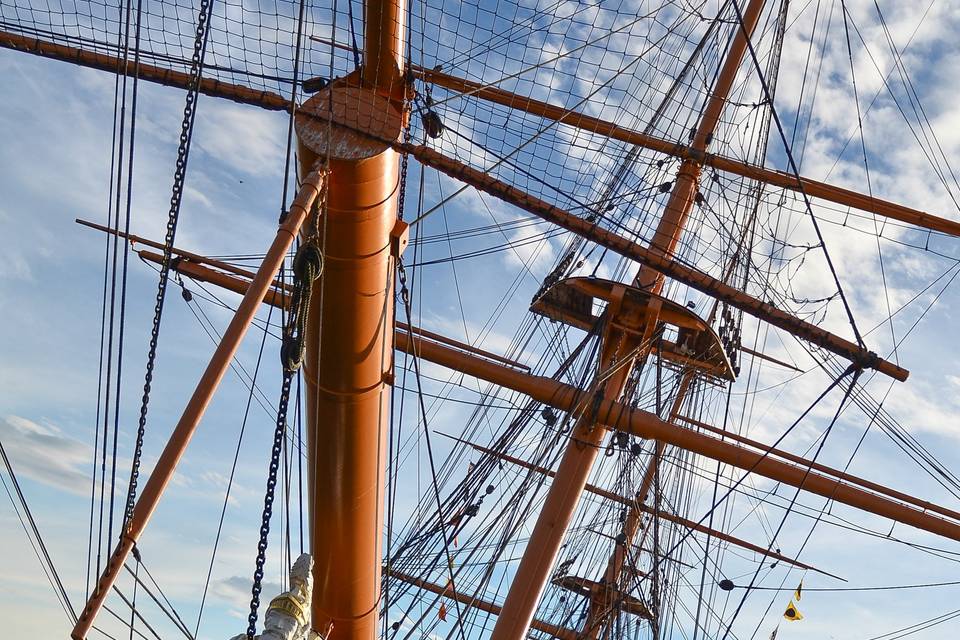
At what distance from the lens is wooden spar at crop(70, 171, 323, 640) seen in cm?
373

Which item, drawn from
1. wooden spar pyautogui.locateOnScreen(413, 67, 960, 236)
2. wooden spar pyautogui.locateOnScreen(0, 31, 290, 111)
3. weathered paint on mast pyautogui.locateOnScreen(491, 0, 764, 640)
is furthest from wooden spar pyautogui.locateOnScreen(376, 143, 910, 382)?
wooden spar pyautogui.locateOnScreen(413, 67, 960, 236)

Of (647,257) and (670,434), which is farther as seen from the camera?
(670,434)

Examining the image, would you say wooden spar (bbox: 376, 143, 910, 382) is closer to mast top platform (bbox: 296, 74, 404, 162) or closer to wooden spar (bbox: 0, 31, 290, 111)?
mast top platform (bbox: 296, 74, 404, 162)

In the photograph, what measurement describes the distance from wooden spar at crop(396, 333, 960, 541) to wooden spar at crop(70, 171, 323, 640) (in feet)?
19.9

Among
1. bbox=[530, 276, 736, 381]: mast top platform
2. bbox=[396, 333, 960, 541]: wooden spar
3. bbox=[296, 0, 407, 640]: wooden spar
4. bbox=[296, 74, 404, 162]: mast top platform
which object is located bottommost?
bbox=[296, 0, 407, 640]: wooden spar

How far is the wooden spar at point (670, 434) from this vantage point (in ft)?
33.6

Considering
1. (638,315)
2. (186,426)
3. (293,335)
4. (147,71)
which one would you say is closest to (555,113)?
(638,315)

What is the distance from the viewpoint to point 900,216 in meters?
11.9

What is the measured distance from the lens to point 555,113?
1060cm

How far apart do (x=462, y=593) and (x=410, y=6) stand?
422 inches

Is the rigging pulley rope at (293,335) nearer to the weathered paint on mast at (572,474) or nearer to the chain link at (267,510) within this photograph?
the chain link at (267,510)

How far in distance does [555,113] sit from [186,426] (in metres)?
7.43

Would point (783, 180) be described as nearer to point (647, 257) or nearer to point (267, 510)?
point (647, 257)

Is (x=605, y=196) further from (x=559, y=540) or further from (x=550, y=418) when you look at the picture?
(x=559, y=540)
